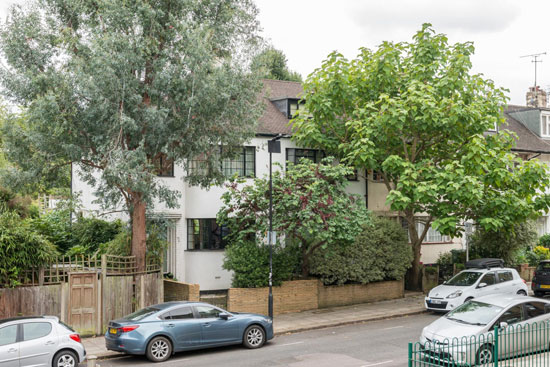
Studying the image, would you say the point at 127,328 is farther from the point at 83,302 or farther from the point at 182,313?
the point at 83,302

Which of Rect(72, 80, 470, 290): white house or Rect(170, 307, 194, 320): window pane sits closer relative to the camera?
Rect(170, 307, 194, 320): window pane

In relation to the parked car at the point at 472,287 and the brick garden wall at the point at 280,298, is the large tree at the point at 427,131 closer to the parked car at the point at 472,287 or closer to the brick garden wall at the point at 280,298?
the parked car at the point at 472,287

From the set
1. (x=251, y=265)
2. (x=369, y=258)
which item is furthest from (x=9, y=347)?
(x=369, y=258)

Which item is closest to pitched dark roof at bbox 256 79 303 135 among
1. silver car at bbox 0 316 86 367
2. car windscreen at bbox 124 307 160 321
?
car windscreen at bbox 124 307 160 321

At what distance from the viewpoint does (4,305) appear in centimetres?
1673

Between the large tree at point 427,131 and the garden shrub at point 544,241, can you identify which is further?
the garden shrub at point 544,241

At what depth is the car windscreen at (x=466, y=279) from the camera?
2181 cm

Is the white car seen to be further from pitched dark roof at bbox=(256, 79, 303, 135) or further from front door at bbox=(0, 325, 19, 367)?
front door at bbox=(0, 325, 19, 367)

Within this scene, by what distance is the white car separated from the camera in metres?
21.2

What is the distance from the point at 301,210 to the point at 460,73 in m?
8.73

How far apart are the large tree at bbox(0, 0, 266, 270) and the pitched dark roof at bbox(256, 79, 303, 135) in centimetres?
493

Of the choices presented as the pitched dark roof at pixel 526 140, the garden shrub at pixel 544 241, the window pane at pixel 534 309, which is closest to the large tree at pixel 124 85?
the window pane at pixel 534 309

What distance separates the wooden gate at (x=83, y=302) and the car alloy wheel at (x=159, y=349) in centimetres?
401

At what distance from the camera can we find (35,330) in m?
13.5
